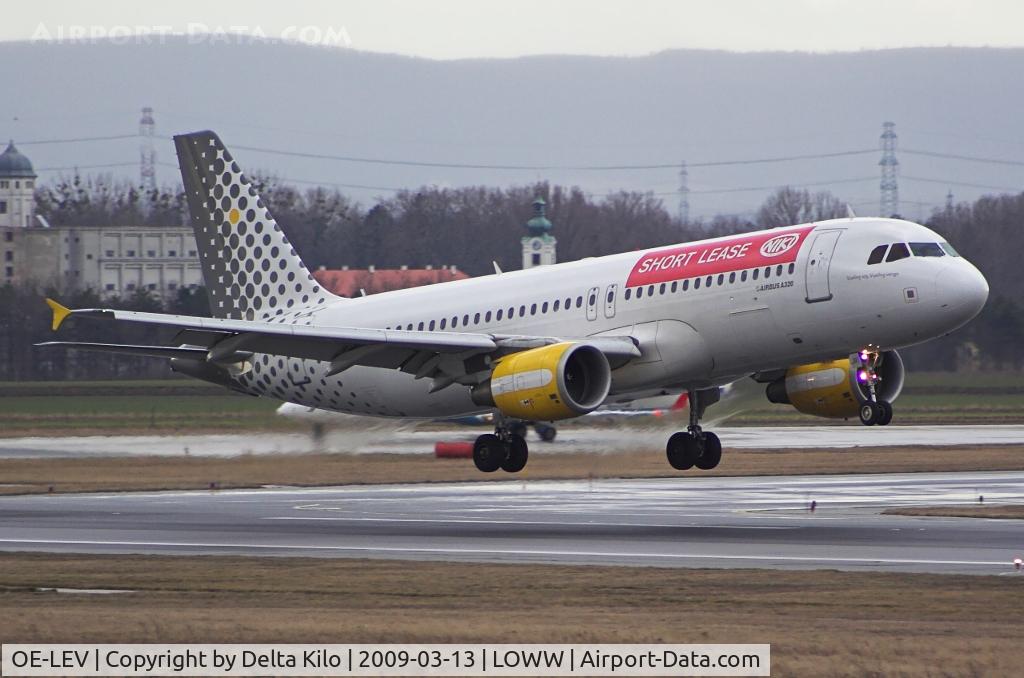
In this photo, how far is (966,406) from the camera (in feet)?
260

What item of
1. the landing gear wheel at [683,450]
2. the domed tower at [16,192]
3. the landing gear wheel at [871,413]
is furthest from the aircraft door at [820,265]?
the domed tower at [16,192]

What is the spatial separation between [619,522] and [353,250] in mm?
108422

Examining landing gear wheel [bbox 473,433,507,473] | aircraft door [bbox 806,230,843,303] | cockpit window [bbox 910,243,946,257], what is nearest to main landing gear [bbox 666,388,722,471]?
landing gear wheel [bbox 473,433,507,473]

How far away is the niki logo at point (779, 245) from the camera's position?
115 ft

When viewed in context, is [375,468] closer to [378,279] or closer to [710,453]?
[710,453]

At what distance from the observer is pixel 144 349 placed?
39719 mm

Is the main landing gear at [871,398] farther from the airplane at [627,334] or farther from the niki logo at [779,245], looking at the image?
the niki logo at [779,245]

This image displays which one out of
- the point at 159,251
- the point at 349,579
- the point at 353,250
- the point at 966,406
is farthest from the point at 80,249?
the point at 349,579

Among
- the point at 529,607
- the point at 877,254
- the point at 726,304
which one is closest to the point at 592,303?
the point at 726,304

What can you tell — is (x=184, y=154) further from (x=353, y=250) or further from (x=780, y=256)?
(x=353, y=250)

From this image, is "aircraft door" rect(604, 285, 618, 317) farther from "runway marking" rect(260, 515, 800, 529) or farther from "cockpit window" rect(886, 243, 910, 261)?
"cockpit window" rect(886, 243, 910, 261)

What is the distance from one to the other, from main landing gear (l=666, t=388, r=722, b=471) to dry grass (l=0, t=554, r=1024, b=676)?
10686mm

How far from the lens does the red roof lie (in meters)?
114

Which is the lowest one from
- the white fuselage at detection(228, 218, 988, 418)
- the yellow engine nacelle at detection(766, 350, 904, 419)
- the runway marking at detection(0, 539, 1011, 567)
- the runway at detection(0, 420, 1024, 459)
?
the runway marking at detection(0, 539, 1011, 567)
